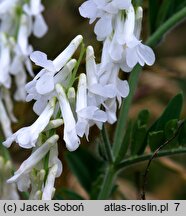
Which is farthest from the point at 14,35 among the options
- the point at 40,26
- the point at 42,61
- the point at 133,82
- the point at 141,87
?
the point at 141,87

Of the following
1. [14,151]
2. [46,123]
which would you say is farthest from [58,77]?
[14,151]

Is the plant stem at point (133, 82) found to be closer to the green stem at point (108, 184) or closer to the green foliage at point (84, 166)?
the green stem at point (108, 184)

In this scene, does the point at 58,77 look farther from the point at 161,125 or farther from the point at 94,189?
the point at 94,189

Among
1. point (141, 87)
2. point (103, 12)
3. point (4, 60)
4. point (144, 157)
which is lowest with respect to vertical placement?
point (144, 157)

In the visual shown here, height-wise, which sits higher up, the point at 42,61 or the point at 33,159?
the point at 42,61

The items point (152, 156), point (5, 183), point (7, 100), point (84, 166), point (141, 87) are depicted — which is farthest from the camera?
point (141, 87)

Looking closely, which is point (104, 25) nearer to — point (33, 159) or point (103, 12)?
point (103, 12)
